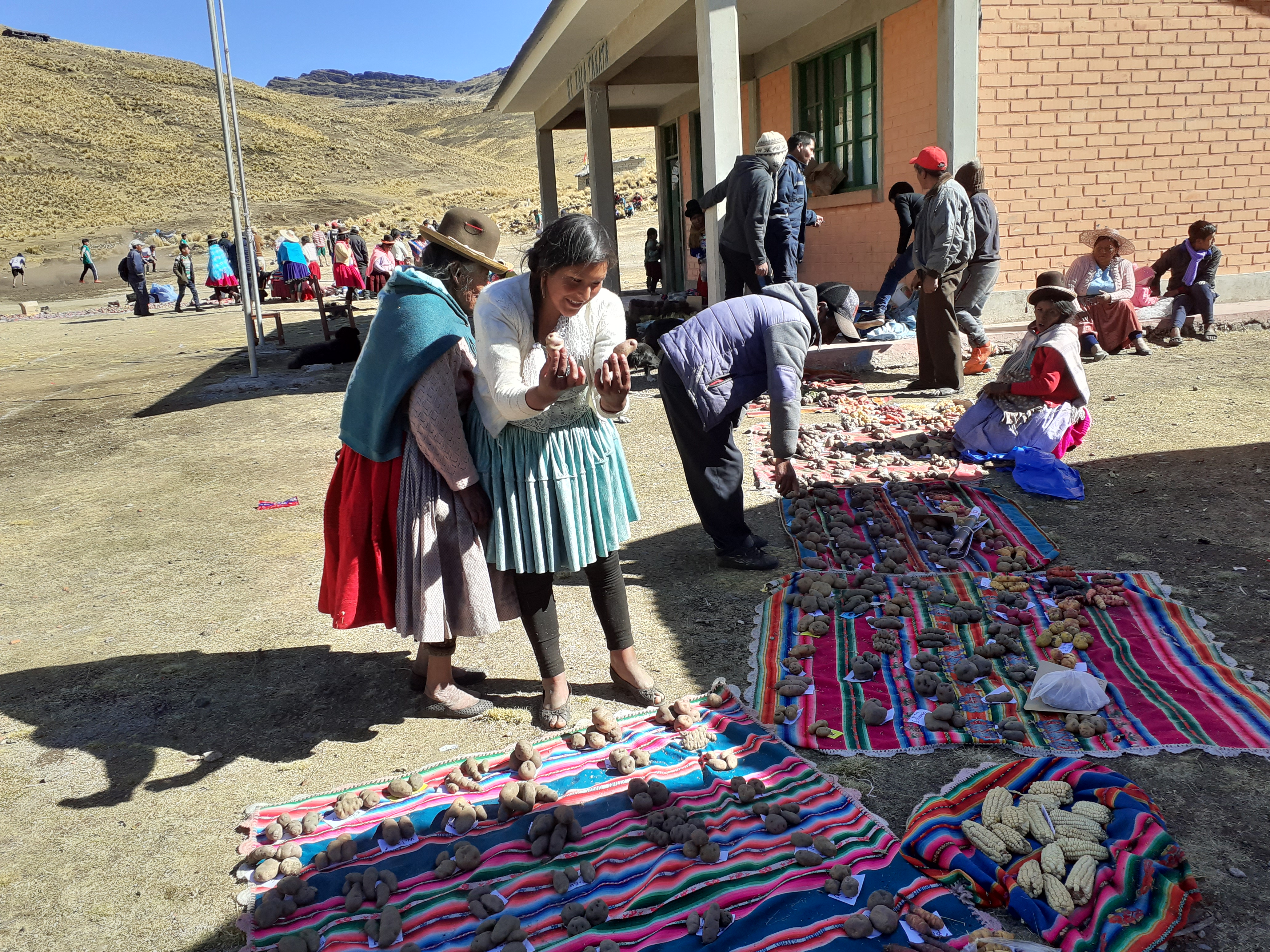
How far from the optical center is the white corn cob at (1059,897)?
6.80 feet

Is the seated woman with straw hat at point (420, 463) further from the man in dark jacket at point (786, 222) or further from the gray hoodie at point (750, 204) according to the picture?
the man in dark jacket at point (786, 222)

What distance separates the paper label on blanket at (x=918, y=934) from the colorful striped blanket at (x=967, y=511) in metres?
2.34

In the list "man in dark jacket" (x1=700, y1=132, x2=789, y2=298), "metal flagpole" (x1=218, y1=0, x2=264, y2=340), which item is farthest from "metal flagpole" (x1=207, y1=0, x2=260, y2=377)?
"man in dark jacket" (x1=700, y1=132, x2=789, y2=298)

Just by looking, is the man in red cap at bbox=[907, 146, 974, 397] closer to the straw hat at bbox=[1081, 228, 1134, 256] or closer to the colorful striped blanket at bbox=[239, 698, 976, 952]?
the straw hat at bbox=[1081, 228, 1134, 256]

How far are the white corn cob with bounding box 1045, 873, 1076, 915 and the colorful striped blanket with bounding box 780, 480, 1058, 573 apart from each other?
2.20 meters

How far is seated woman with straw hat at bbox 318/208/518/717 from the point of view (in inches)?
112

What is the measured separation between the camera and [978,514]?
4707 millimetres

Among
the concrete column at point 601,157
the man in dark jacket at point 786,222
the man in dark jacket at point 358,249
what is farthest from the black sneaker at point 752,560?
the man in dark jacket at point 358,249

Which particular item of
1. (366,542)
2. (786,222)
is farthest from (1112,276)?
(366,542)

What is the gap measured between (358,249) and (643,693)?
69.7ft

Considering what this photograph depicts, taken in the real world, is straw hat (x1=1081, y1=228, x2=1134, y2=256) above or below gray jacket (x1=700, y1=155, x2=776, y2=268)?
below

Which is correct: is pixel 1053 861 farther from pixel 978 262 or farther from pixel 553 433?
pixel 978 262

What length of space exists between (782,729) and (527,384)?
1.43 metres

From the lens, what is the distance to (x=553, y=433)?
291cm
